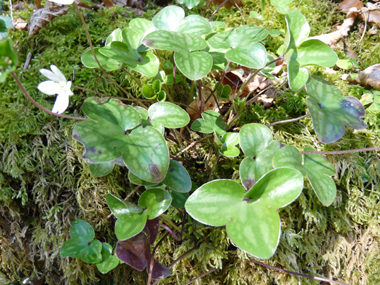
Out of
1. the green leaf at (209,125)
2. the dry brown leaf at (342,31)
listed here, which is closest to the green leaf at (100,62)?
the green leaf at (209,125)

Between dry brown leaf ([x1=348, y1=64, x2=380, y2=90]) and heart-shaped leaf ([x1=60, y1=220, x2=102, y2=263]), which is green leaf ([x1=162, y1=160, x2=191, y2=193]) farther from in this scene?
dry brown leaf ([x1=348, y1=64, x2=380, y2=90])

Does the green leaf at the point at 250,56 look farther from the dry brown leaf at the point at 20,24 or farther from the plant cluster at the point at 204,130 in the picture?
the dry brown leaf at the point at 20,24

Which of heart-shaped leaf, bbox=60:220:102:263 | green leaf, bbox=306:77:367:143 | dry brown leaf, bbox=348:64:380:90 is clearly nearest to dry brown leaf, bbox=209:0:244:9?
dry brown leaf, bbox=348:64:380:90

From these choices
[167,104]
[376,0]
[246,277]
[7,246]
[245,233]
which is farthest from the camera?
[376,0]

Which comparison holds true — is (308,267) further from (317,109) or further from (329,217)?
(317,109)

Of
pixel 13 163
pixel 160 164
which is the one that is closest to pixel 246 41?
pixel 160 164

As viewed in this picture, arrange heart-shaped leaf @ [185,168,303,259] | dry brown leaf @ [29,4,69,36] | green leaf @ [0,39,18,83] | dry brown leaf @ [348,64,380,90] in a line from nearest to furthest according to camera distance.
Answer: green leaf @ [0,39,18,83] < heart-shaped leaf @ [185,168,303,259] < dry brown leaf @ [348,64,380,90] < dry brown leaf @ [29,4,69,36]

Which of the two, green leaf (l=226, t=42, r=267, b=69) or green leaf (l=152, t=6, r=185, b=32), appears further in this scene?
green leaf (l=152, t=6, r=185, b=32)
